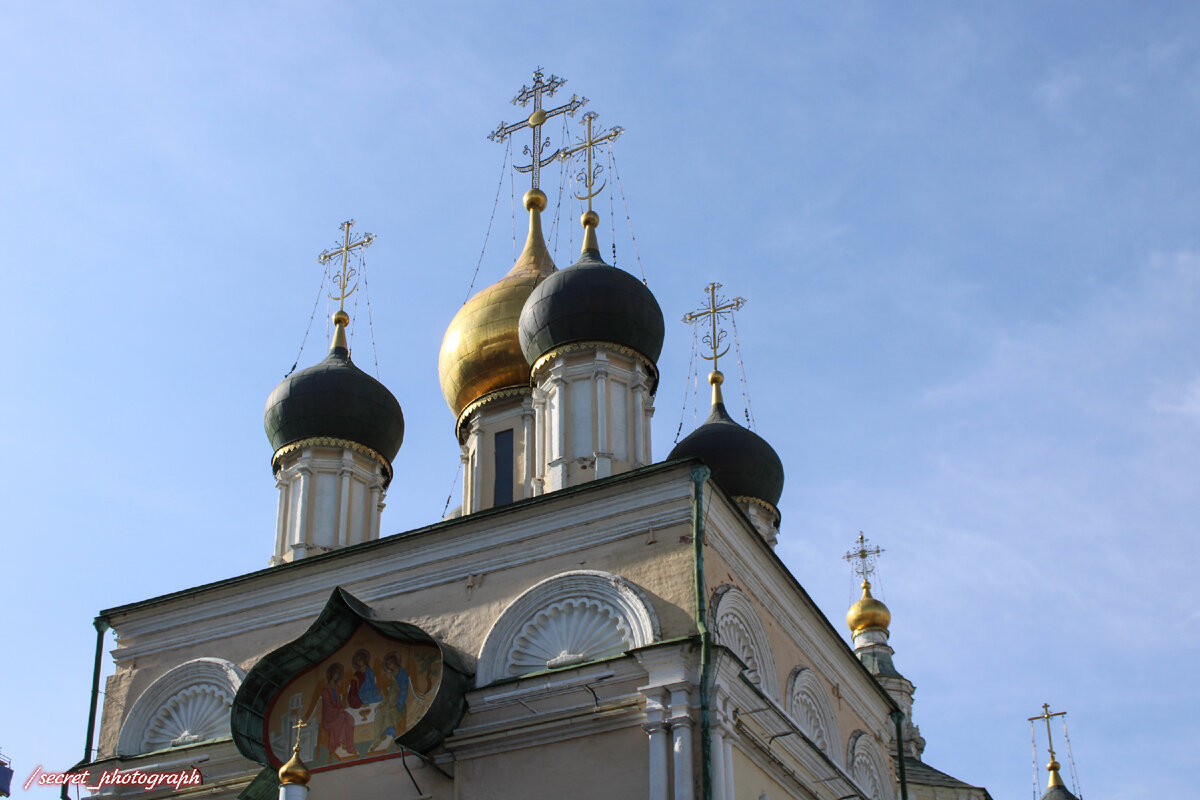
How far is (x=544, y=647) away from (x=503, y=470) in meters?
4.09

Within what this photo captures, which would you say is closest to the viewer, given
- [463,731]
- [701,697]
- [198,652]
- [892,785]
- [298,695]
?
[701,697]

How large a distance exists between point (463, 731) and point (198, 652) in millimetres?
2860

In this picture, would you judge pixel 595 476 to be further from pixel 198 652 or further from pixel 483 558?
pixel 198 652

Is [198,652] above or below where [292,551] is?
below

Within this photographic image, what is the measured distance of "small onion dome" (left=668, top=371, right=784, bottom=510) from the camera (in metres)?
16.9

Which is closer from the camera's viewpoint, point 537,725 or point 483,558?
point 537,725

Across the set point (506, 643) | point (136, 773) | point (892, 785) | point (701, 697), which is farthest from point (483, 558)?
point (892, 785)

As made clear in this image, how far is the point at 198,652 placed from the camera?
41.9 ft

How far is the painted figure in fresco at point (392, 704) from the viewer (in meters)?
11.4

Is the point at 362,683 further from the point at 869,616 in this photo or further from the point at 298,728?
the point at 869,616

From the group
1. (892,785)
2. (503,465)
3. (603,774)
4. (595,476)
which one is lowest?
(603,774)

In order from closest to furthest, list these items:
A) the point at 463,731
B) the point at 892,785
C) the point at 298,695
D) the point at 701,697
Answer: the point at 701,697
the point at 463,731
the point at 298,695
the point at 892,785

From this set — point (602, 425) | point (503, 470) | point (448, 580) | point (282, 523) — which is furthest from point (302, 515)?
point (448, 580)

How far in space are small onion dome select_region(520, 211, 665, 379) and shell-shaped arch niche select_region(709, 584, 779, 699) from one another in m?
3.09
